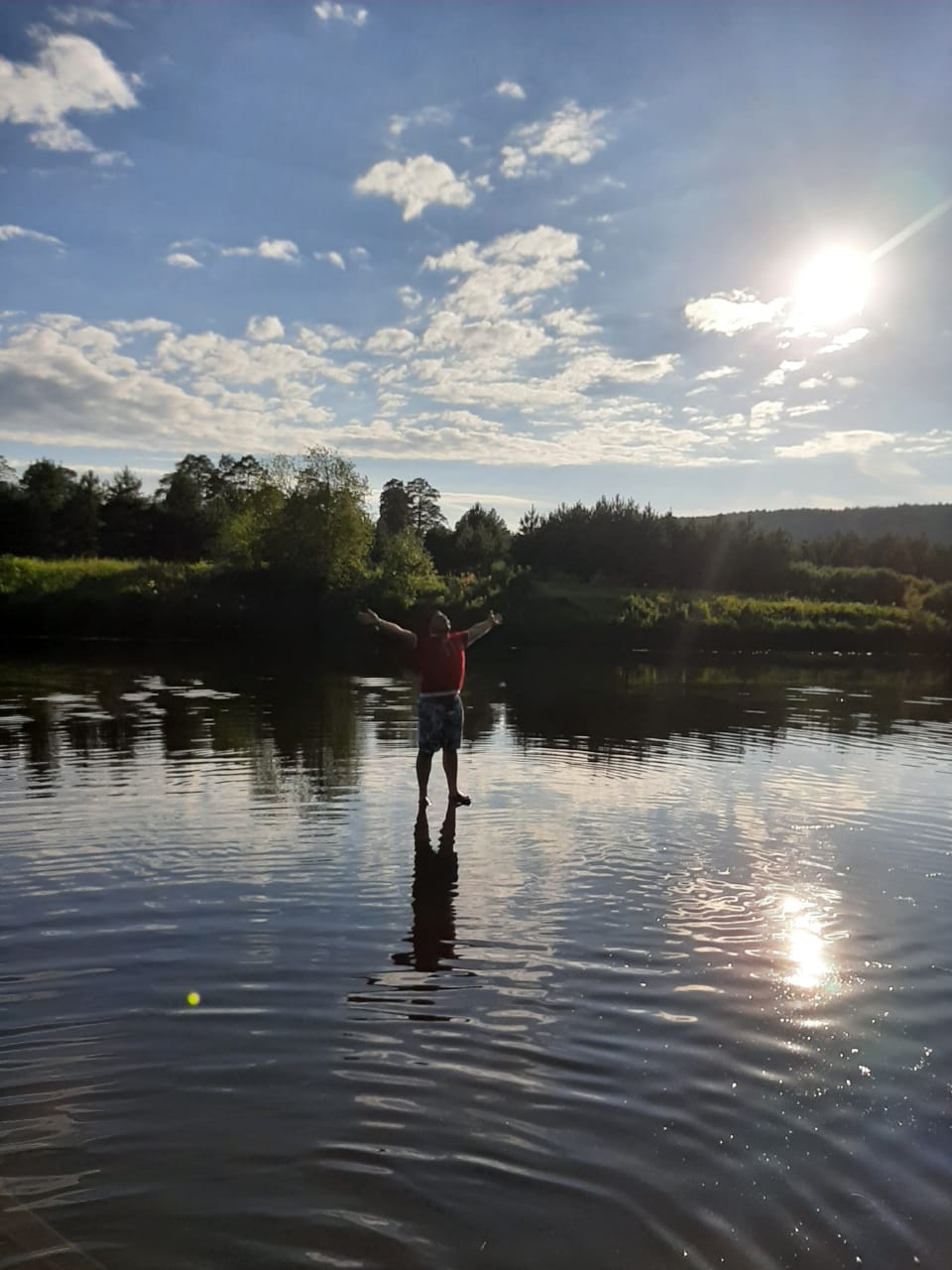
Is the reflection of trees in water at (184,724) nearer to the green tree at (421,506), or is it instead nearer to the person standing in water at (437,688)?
the person standing in water at (437,688)

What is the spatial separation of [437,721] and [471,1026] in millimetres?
6173

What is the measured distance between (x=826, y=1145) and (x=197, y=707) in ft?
65.7

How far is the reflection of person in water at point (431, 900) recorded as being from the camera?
274 inches

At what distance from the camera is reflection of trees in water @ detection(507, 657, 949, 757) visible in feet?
67.8

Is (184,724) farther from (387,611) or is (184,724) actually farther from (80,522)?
(80,522)

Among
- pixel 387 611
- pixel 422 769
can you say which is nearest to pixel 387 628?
pixel 422 769

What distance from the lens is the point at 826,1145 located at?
15.0ft

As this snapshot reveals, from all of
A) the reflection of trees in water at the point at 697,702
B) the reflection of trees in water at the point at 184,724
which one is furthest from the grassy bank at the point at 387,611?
the reflection of trees in water at the point at 184,724

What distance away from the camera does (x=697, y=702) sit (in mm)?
28516

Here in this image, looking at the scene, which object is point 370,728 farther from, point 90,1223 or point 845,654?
point 845,654

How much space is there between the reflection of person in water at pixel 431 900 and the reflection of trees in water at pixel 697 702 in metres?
7.87

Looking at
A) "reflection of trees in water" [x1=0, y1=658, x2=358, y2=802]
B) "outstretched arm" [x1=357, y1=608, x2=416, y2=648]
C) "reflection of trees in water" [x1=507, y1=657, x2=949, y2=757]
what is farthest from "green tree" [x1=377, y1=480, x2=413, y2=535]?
"outstretched arm" [x1=357, y1=608, x2=416, y2=648]

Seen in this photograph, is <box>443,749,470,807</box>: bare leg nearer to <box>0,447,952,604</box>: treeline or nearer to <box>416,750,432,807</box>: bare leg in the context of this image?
<box>416,750,432,807</box>: bare leg

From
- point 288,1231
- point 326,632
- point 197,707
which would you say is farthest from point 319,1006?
point 326,632
